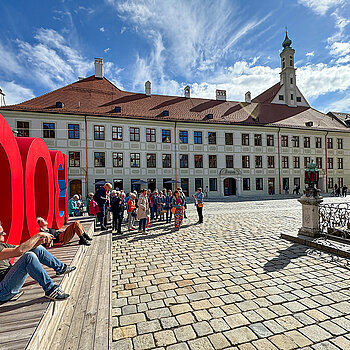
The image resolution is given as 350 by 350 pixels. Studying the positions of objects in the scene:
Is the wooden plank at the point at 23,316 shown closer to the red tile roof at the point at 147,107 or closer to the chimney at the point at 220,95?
the red tile roof at the point at 147,107

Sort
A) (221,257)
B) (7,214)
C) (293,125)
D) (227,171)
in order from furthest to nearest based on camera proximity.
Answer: (293,125), (227,171), (221,257), (7,214)

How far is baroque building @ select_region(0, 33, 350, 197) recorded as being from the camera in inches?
921

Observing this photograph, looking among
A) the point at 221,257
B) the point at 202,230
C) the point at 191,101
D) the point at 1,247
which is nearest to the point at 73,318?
the point at 1,247

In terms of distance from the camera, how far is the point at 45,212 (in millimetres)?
5750

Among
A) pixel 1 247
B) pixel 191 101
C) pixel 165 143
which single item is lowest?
pixel 1 247

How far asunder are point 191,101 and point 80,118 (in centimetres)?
1578

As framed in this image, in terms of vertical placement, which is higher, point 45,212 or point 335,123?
point 335,123

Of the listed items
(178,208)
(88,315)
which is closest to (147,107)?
(178,208)

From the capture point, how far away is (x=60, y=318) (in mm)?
2783

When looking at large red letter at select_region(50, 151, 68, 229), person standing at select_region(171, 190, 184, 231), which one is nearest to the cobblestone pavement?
large red letter at select_region(50, 151, 68, 229)

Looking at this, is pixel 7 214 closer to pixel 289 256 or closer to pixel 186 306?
pixel 186 306

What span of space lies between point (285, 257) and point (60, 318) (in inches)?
197

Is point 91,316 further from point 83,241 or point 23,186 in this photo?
point 83,241

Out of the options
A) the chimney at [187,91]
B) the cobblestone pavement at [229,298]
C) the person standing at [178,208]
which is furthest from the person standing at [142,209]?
the chimney at [187,91]
